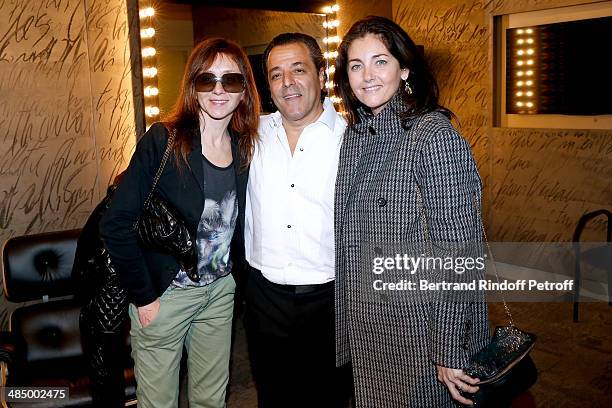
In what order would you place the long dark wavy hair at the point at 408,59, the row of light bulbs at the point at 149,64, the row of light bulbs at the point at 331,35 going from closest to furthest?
the long dark wavy hair at the point at 408,59 < the row of light bulbs at the point at 149,64 < the row of light bulbs at the point at 331,35

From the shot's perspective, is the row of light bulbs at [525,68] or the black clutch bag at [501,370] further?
the row of light bulbs at [525,68]

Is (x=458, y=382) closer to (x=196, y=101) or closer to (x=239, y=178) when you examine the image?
(x=239, y=178)

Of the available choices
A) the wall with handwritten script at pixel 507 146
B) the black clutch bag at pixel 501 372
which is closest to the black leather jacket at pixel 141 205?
the black clutch bag at pixel 501 372

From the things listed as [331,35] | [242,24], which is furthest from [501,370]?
[331,35]

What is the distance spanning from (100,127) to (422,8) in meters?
3.28

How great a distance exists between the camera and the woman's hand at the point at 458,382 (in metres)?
1.59

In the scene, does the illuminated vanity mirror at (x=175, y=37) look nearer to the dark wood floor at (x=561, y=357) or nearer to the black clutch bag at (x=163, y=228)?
the dark wood floor at (x=561, y=357)

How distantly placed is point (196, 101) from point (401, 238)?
891mm

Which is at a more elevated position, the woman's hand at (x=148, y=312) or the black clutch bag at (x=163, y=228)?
the black clutch bag at (x=163, y=228)

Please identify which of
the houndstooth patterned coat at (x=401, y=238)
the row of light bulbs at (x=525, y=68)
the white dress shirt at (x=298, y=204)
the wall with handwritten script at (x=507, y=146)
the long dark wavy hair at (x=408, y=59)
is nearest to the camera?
the houndstooth patterned coat at (x=401, y=238)

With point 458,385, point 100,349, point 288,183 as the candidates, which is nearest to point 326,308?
point 288,183

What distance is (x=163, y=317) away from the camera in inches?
76.2

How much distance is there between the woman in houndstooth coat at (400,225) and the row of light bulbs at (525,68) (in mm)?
3371

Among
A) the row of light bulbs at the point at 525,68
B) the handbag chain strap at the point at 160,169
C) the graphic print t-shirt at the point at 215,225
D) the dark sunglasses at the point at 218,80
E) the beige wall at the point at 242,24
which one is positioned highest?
the beige wall at the point at 242,24
